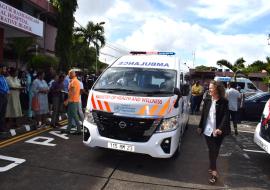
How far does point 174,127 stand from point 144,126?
24.0 inches

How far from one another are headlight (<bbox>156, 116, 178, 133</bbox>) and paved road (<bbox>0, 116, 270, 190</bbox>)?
0.83m

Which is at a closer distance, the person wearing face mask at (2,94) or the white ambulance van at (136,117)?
the white ambulance van at (136,117)

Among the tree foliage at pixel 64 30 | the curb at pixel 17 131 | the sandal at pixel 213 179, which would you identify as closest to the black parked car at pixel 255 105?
the curb at pixel 17 131

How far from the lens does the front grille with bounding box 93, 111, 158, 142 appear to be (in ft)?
19.5

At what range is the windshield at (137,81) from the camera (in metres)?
6.72

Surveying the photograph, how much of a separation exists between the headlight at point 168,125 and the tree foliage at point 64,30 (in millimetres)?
26288

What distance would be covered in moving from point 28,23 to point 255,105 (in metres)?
10.4

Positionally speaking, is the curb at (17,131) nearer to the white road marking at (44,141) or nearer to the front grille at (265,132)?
the white road marking at (44,141)

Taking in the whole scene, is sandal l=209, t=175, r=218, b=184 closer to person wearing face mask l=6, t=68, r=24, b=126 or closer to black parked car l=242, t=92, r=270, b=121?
person wearing face mask l=6, t=68, r=24, b=126

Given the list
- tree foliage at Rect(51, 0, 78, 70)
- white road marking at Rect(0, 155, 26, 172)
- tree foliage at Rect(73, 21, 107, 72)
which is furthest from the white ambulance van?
tree foliage at Rect(73, 21, 107, 72)

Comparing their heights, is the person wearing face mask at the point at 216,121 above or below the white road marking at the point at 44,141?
above

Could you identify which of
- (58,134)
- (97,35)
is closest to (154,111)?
(58,134)

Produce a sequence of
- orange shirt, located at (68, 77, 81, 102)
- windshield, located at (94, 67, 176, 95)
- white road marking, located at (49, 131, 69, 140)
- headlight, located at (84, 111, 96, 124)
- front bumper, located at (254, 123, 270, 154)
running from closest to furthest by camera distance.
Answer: headlight, located at (84, 111, 96, 124) → front bumper, located at (254, 123, 270, 154) → windshield, located at (94, 67, 176, 95) → white road marking, located at (49, 131, 69, 140) → orange shirt, located at (68, 77, 81, 102)

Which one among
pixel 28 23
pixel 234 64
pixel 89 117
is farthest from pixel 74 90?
pixel 234 64
